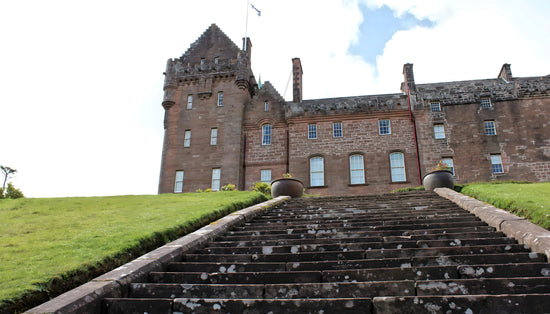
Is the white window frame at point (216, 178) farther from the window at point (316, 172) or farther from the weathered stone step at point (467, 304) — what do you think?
the weathered stone step at point (467, 304)

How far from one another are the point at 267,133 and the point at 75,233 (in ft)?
68.4

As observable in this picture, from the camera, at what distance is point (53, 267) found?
6516mm

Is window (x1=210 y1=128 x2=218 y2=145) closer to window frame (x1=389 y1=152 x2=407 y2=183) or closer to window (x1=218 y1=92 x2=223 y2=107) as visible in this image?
window (x1=218 y1=92 x2=223 y2=107)

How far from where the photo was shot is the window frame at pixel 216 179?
28250 mm

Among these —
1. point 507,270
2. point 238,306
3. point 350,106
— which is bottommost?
point 238,306

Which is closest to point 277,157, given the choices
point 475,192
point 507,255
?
point 475,192

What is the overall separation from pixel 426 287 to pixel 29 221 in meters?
11.1

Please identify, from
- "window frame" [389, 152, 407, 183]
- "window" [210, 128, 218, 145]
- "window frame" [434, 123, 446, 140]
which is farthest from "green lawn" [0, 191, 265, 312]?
"window frame" [434, 123, 446, 140]

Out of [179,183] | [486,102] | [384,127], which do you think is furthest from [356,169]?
[179,183]

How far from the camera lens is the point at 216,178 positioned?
28531 mm

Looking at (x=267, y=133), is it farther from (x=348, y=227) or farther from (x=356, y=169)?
(x=348, y=227)

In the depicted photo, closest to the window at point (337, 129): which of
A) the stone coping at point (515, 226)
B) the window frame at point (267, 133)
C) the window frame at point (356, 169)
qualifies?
the window frame at point (356, 169)

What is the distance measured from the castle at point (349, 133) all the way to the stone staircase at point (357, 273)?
1836 centimetres

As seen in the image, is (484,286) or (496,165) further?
(496,165)
